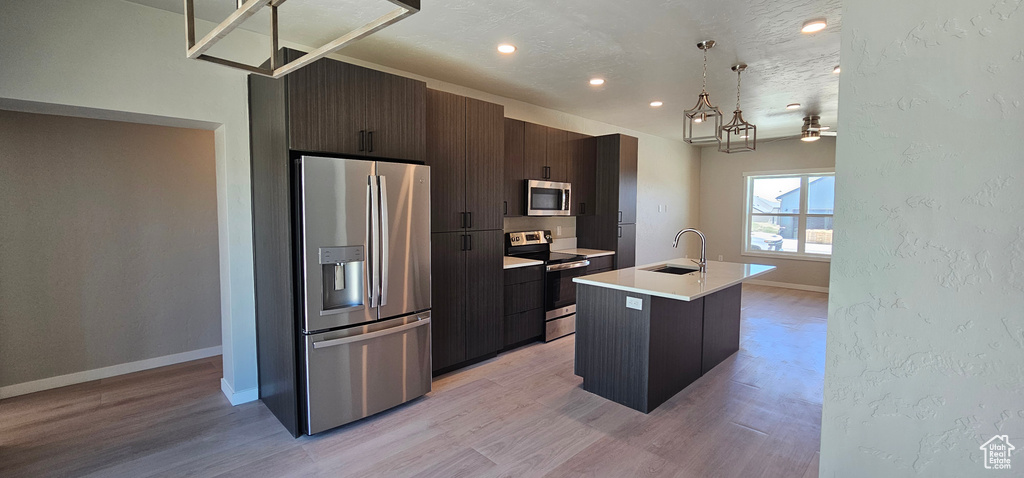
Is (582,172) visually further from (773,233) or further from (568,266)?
(773,233)

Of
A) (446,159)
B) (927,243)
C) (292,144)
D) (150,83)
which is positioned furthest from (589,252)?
(150,83)

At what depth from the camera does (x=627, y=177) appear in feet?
16.8

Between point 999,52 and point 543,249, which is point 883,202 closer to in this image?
point 999,52

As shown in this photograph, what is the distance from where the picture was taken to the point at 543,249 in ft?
15.6

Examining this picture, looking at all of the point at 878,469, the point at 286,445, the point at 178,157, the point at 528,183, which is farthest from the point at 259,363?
the point at 878,469

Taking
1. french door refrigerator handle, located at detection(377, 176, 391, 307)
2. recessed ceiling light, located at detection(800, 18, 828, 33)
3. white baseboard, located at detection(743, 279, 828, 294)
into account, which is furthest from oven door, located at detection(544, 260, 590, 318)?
white baseboard, located at detection(743, 279, 828, 294)

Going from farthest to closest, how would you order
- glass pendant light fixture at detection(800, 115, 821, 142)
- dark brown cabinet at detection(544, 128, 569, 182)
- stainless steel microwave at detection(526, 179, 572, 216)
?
1. glass pendant light fixture at detection(800, 115, 821, 142)
2. dark brown cabinet at detection(544, 128, 569, 182)
3. stainless steel microwave at detection(526, 179, 572, 216)

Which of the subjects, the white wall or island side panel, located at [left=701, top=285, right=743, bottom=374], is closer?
the white wall

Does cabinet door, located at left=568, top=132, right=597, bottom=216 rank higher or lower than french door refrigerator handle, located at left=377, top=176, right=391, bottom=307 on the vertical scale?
higher

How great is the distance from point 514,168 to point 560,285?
1301 millimetres

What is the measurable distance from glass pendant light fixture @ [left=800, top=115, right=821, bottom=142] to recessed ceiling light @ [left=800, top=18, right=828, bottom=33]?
3.12m

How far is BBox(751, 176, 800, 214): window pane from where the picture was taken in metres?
7.13

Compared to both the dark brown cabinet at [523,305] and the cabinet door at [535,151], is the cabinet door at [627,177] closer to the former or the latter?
the cabinet door at [535,151]

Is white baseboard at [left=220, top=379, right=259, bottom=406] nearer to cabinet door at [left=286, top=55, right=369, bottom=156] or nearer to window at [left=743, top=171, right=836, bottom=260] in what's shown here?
cabinet door at [left=286, top=55, right=369, bottom=156]
